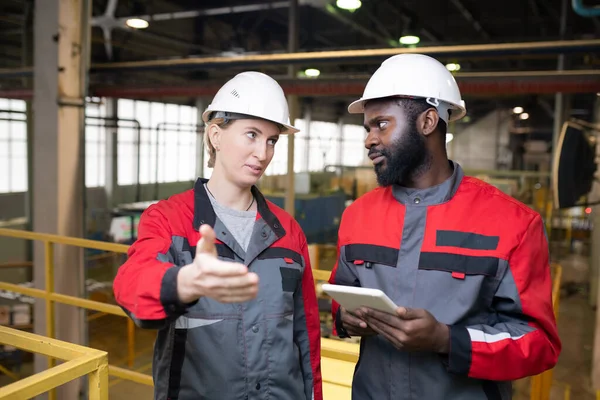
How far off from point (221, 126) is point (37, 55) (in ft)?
10.8

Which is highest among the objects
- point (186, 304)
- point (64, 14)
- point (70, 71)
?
point (64, 14)

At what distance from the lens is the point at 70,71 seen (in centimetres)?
458

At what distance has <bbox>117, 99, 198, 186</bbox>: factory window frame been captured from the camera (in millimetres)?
20991

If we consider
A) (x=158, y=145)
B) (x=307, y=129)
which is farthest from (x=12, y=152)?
(x=307, y=129)

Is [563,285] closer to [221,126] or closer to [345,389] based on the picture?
[345,389]

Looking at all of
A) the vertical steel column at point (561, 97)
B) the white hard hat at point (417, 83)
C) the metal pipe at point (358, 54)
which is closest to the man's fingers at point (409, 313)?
the white hard hat at point (417, 83)

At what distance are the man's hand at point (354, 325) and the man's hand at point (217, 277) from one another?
70cm

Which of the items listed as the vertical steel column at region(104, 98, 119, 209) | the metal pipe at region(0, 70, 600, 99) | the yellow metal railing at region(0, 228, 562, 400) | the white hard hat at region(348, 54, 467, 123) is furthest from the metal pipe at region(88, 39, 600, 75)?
the vertical steel column at region(104, 98, 119, 209)

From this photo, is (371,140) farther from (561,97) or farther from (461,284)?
(561,97)

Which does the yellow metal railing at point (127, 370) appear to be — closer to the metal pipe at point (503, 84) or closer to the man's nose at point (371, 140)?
the man's nose at point (371, 140)

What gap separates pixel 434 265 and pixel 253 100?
0.92m

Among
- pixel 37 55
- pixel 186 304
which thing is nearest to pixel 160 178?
pixel 37 55

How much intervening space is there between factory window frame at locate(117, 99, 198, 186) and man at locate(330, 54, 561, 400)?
1868 cm

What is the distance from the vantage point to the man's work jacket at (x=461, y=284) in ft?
5.96
